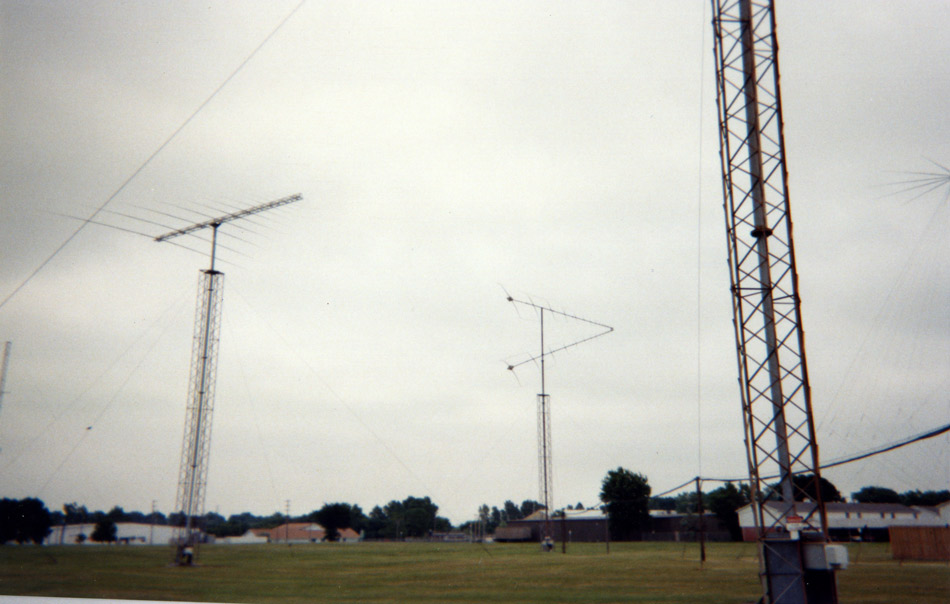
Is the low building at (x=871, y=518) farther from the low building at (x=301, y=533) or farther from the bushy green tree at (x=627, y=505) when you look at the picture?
the low building at (x=301, y=533)

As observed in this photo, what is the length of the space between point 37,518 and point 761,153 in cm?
3074

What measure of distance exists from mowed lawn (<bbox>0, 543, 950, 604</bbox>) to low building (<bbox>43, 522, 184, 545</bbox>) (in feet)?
15.3

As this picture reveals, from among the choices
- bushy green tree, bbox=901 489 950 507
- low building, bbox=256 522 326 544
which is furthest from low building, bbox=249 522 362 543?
bushy green tree, bbox=901 489 950 507

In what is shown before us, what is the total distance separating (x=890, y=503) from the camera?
4494cm

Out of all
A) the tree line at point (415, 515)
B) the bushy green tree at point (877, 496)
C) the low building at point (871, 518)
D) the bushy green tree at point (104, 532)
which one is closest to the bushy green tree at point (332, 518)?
the tree line at point (415, 515)

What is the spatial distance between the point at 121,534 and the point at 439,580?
1492 inches

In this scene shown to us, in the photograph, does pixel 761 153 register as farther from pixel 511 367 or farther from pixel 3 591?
Answer: pixel 3 591

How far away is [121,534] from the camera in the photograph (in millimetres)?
48188

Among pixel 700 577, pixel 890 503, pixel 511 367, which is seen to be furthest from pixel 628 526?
pixel 700 577

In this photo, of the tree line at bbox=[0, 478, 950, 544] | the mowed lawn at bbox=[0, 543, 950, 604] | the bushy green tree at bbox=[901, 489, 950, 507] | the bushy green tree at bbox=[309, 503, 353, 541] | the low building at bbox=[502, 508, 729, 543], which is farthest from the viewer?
the bushy green tree at bbox=[309, 503, 353, 541]

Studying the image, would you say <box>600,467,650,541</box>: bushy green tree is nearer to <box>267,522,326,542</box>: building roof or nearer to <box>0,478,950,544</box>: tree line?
<box>0,478,950,544</box>: tree line

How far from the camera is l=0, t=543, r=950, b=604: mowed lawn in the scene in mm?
16266

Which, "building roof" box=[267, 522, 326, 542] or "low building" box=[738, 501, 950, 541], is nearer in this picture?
"low building" box=[738, 501, 950, 541]

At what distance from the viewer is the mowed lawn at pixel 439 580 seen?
16266 mm
